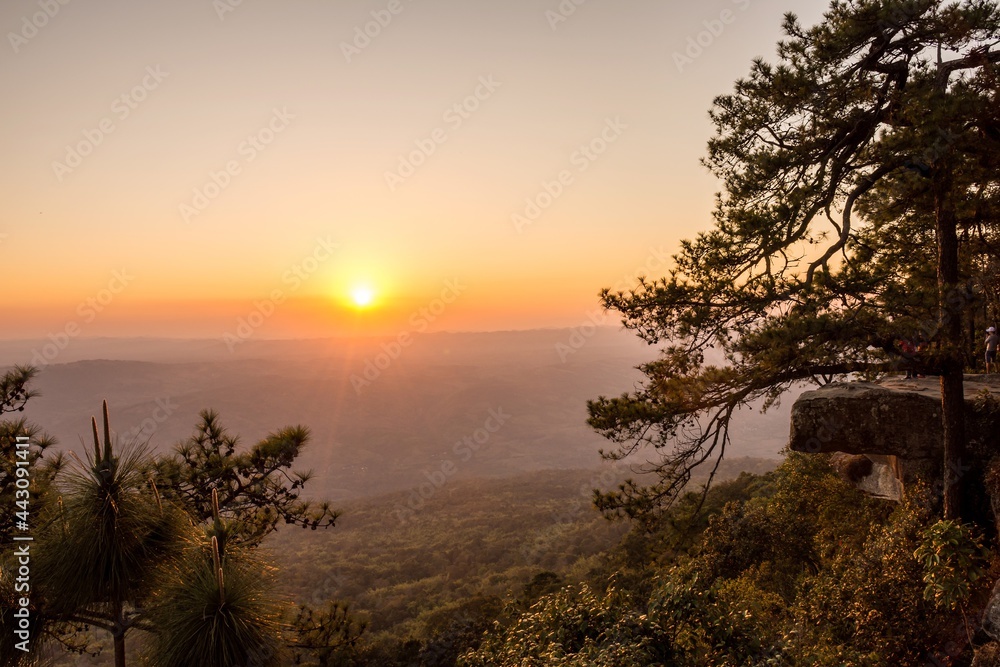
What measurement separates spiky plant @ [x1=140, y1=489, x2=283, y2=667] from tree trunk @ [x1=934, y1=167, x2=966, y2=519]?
9.43m

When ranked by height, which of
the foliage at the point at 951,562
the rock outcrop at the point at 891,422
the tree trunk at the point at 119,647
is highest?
the rock outcrop at the point at 891,422

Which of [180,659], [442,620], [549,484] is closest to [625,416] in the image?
[180,659]

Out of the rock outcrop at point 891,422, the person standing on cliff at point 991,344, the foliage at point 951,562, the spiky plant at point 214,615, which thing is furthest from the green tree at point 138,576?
the person standing on cliff at point 991,344

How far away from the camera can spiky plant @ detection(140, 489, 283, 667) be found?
14.6 ft

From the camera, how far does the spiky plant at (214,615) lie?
4441 mm

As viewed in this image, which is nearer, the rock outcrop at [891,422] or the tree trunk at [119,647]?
the tree trunk at [119,647]

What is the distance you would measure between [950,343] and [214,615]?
→ 32.8 feet

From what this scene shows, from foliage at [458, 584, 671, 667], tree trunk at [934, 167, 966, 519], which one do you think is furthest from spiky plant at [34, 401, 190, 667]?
tree trunk at [934, 167, 966, 519]

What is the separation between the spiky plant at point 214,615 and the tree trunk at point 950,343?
9432 mm

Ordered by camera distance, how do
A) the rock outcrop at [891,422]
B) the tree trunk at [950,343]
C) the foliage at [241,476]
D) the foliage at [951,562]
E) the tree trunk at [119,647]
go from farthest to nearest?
the rock outcrop at [891,422] → the foliage at [241,476] → the foliage at [951,562] → the tree trunk at [950,343] → the tree trunk at [119,647]

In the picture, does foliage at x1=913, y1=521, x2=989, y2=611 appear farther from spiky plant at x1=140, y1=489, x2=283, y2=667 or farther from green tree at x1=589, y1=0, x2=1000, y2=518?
Result: spiky plant at x1=140, y1=489, x2=283, y2=667

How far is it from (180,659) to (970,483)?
486 inches

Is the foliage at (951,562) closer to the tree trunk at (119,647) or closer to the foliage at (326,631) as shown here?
the foliage at (326,631)

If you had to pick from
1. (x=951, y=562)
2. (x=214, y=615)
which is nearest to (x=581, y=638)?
(x=214, y=615)
